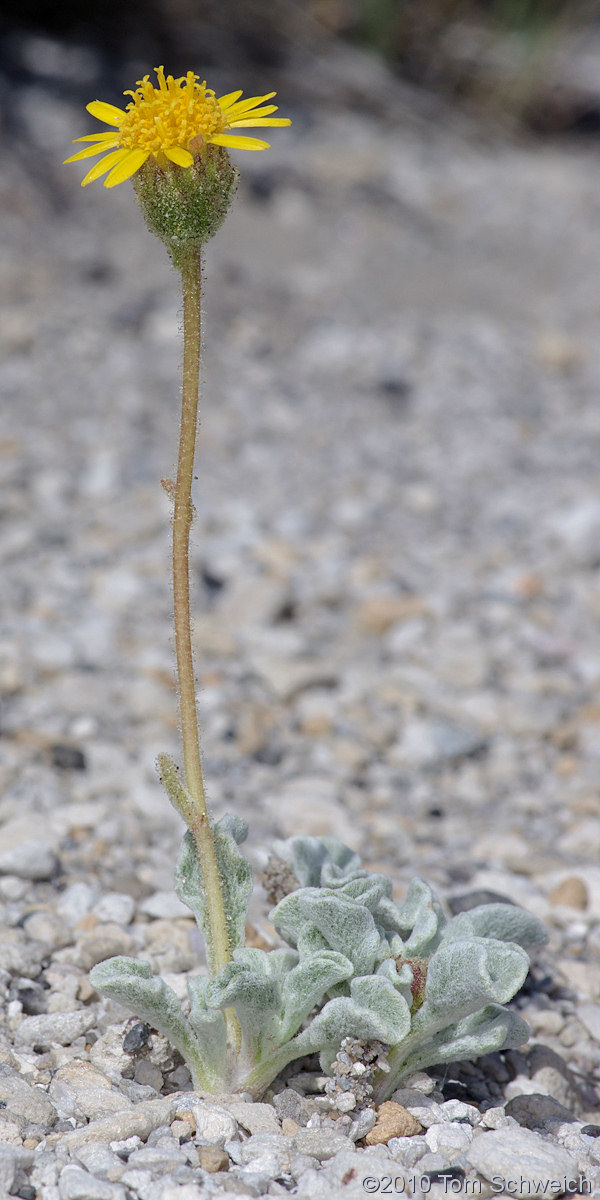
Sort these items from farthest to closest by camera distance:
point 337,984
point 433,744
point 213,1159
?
point 433,744 < point 337,984 < point 213,1159

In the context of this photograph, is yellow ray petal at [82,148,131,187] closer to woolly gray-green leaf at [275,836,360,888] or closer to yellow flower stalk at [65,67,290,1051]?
yellow flower stalk at [65,67,290,1051]

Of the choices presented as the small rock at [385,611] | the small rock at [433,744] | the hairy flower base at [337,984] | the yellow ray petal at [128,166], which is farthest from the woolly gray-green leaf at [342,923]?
the small rock at [385,611]

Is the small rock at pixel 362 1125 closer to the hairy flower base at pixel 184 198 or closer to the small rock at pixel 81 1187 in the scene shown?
the small rock at pixel 81 1187

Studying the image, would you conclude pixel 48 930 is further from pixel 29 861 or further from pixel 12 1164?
pixel 12 1164

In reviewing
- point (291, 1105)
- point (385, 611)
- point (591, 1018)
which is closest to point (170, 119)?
point (291, 1105)

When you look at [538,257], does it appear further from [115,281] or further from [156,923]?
[156,923]

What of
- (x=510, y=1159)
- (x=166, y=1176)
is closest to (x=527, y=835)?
(x=510, y=1159)

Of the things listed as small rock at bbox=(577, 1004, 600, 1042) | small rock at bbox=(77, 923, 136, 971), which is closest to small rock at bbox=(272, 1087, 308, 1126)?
small rock at bbox=(77, 923, 136, 971)
